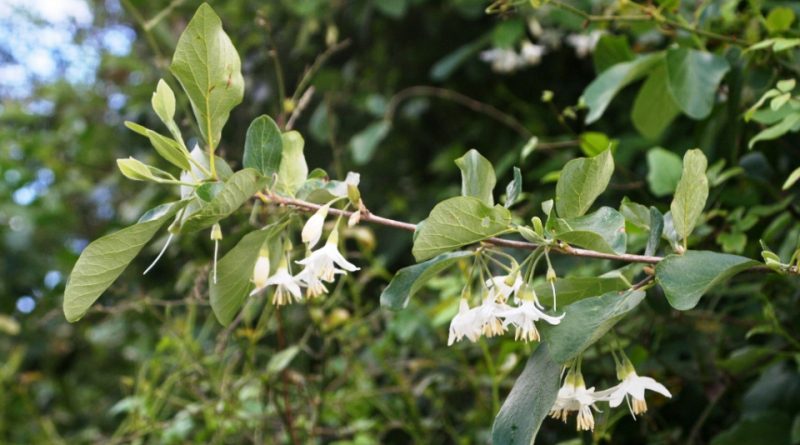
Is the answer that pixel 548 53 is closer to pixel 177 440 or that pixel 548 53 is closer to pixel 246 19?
pixel 246 19

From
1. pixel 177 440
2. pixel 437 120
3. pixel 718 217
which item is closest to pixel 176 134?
pixel 718 217

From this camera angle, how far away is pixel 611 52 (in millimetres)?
905

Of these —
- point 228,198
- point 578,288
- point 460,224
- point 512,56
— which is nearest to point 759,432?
point 578,288

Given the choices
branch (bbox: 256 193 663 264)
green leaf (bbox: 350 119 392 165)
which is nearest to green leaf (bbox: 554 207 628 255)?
branch (bbox: 256 193 663 264)

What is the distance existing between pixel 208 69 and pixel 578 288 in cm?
30

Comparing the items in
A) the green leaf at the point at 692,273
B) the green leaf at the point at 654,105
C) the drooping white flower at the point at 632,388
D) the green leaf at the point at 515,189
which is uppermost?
the green leaf at the point at 515,189

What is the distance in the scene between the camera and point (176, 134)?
1.79 feet

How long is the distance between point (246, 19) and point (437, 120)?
478 mm

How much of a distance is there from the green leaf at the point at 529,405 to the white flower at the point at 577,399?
12mm

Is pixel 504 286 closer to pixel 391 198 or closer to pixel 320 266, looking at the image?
pixel 320 266

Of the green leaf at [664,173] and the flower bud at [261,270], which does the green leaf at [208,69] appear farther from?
the green leaf at [664,173]

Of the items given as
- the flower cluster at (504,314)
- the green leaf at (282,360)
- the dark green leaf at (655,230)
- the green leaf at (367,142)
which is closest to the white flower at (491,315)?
the flower cluster at (504,314)

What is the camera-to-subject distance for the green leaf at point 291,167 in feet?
1.92

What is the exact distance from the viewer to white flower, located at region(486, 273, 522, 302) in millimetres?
519
